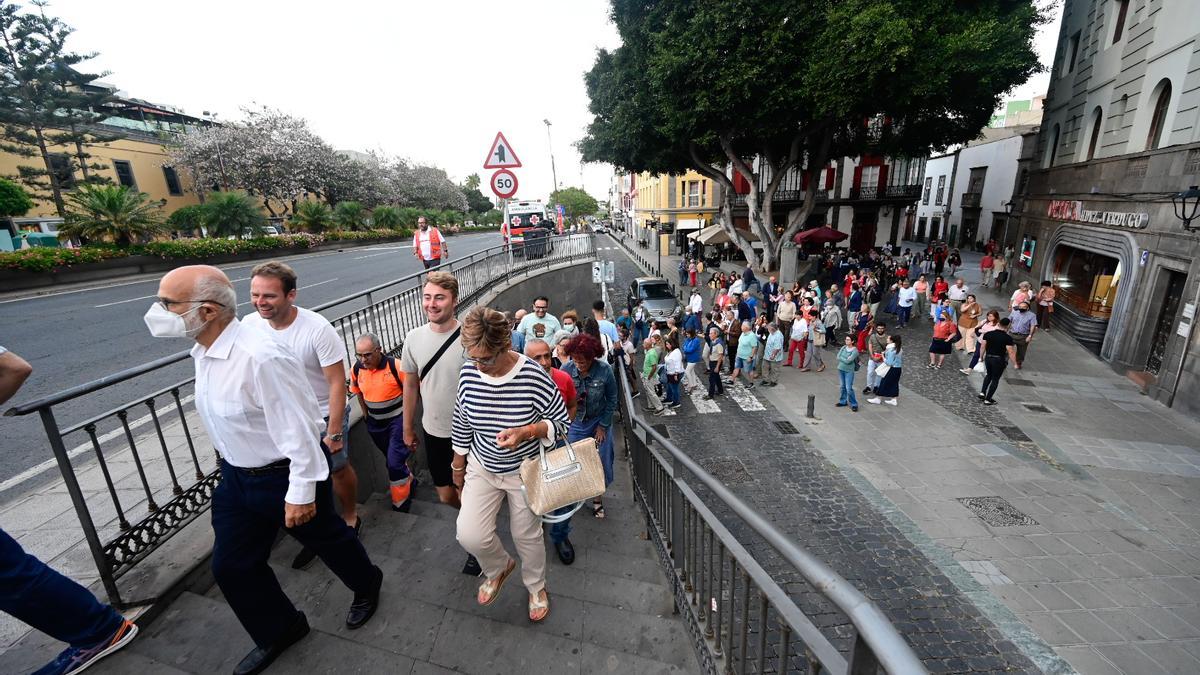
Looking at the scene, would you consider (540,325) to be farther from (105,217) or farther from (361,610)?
(105,217)

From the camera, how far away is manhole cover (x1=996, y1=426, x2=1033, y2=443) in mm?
8148

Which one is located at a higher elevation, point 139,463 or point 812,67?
point 812,67

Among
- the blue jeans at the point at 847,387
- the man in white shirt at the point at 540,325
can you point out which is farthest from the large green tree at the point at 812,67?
the man in white shirt at the point at 540,325

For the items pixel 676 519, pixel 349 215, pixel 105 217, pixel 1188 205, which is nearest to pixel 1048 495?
pixel 676 519

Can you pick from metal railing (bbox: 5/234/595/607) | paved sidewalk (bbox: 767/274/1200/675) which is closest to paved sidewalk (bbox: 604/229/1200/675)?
paved sidewalk (bbox: 767/274/1200/675)

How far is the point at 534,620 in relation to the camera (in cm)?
277

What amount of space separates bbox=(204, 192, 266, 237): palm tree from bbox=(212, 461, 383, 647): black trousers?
27988 millimetres

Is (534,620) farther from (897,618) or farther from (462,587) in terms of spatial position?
(897,618)

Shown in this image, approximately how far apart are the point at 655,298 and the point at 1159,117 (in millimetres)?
13112

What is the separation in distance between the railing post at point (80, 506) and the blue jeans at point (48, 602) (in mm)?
271

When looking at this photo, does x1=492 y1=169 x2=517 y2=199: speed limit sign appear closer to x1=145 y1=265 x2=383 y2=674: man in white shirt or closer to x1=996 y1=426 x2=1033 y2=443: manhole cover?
x1=145 y1=265 x2=383 y2=674: man in white shirt

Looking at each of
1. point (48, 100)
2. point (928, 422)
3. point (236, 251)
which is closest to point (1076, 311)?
point (928, 422)

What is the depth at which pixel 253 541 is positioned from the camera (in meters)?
2.35

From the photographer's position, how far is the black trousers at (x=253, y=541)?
7.45 feet
